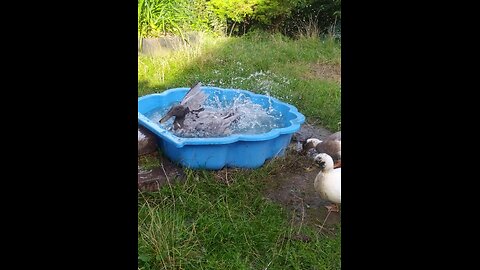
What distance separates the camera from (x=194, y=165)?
1.94 meters

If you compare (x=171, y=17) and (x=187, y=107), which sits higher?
(x=171, y=17)

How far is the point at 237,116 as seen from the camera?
2.12 metres

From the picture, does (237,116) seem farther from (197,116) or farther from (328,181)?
(328,181)

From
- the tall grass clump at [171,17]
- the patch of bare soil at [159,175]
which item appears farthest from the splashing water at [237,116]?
the tall grass clump at [171,17]

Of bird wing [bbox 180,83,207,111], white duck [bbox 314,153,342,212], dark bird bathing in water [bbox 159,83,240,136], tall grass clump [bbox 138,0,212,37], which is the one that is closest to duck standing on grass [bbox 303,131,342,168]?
white duck [bbox 314,153,342,212]

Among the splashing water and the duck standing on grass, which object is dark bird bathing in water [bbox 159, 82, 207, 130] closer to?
the splashing water

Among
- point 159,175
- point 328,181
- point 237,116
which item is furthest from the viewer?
point 237,116

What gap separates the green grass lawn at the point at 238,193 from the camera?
1.59m

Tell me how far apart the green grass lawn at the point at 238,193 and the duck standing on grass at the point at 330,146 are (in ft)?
0.26

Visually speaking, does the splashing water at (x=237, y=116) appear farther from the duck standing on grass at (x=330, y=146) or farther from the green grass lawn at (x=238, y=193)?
the duck standing on grass at (x=330, y=146)

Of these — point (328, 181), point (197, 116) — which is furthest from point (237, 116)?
point (328, 181)

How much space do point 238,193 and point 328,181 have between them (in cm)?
32
